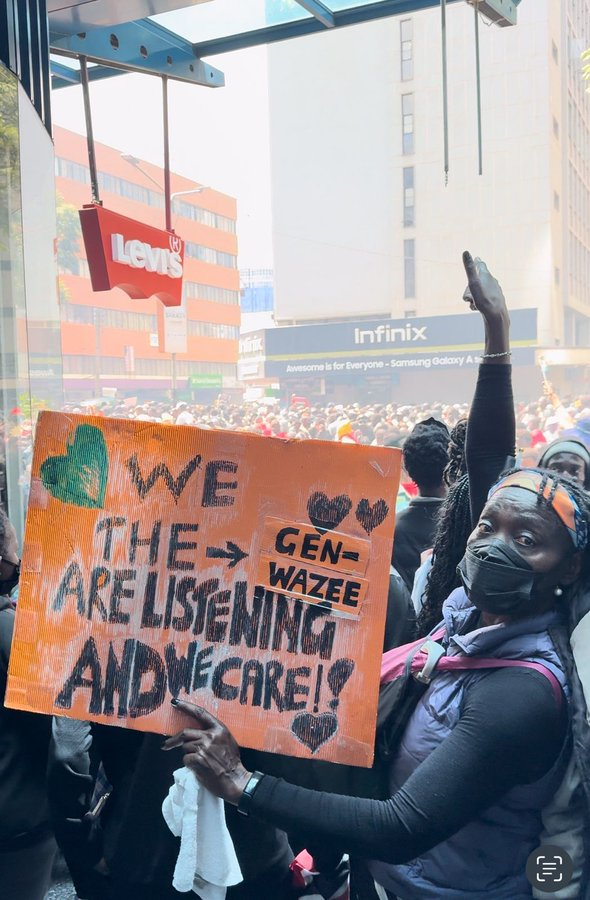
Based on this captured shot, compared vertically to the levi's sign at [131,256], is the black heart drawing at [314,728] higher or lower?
lower

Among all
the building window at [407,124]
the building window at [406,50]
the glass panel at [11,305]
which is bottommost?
the glass panel at [11,305]

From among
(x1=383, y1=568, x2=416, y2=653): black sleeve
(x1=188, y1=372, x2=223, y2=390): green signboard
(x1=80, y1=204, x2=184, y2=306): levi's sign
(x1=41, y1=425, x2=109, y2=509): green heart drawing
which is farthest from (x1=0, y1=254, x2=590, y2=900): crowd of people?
(x1=188, y1=372, x2=223, y2=390): green signboard

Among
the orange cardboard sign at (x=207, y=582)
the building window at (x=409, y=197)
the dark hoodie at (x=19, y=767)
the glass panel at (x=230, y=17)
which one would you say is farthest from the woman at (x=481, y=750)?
the building window at (x=409, y=197)

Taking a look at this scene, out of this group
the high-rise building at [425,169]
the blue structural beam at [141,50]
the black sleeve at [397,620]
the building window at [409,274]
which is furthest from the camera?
the building window at [409,274]

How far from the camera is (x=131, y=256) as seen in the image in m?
5.58

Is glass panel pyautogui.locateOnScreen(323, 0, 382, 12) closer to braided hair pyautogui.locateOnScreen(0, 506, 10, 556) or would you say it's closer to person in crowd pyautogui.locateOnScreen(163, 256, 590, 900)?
braided hair pyautogui.locateOnScreen(0, 506, 10, 556)

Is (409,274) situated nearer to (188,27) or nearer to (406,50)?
(406,50)

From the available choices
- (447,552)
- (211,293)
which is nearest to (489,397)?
(447,552)

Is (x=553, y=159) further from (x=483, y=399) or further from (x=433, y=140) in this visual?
(x=483, y=399)

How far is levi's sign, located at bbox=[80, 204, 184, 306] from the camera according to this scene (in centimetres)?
526

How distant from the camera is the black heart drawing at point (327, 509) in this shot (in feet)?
5.35

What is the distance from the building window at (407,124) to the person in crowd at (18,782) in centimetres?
5519

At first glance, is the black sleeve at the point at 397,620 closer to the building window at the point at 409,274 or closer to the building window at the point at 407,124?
the building window at the point at 409,274

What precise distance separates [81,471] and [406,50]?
56760 mm
